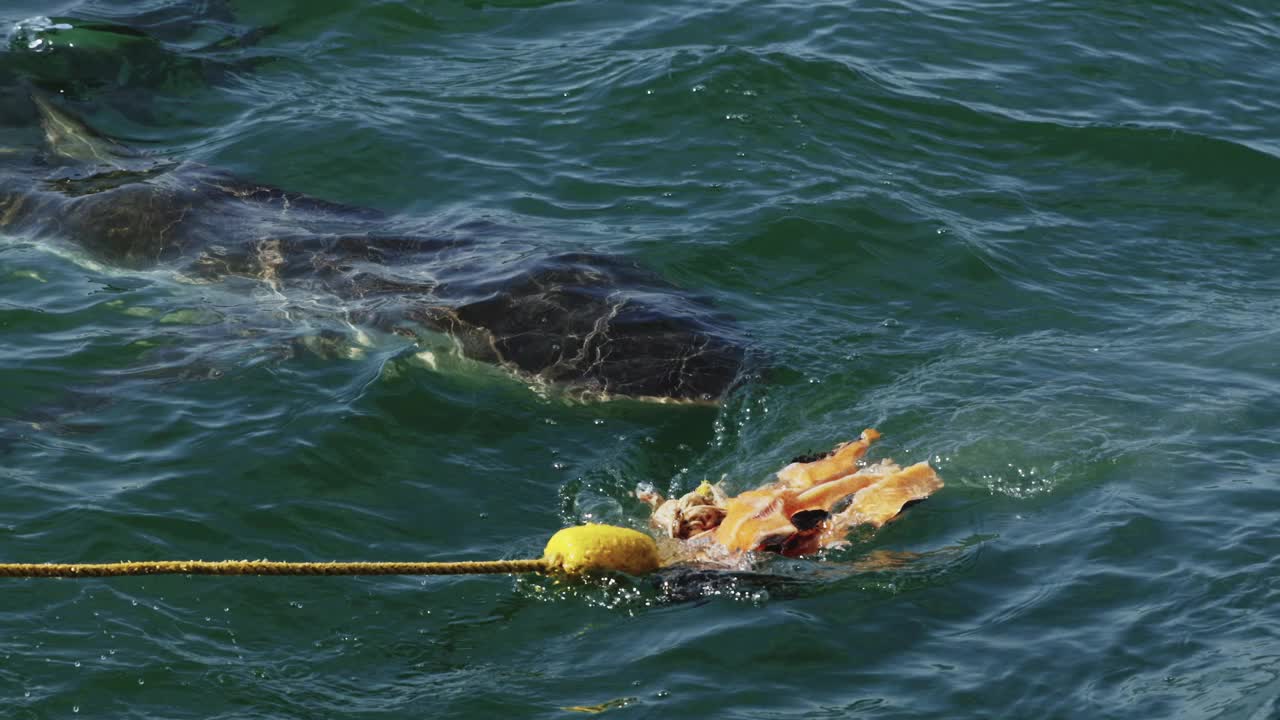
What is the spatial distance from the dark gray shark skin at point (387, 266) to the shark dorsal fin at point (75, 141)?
0.05ft

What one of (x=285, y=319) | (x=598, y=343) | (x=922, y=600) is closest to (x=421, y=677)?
(x=922, y=600)

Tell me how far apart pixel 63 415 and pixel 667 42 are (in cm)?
692

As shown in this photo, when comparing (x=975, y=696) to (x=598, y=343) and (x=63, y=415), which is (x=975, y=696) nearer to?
(x=598, y=343)

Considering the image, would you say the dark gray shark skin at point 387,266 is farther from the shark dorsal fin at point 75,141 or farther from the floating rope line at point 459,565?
the floating rope line at point 459,565

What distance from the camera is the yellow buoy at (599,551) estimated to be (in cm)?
595

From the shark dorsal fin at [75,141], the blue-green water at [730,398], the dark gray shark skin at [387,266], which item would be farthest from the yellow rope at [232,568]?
the shark dorsal fin at [75,141]

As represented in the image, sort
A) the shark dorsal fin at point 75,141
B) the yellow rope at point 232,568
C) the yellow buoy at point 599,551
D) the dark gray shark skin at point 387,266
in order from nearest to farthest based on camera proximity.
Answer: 1. the yellow rope at point 232,568
2. the yellow buoy at point 599,551
3. the dark gray shark skin at point 387,266
4. the shark dorsal fin at point 75,141

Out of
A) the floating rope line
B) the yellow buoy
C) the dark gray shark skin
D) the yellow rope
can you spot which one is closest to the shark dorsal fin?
the dark gray shark skin

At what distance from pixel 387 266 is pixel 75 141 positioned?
3373mm

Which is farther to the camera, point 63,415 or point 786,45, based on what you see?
point 786,45

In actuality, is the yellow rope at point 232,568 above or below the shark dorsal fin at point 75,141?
below

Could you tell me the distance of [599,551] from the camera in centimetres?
598

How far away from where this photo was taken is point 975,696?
5.70 meters

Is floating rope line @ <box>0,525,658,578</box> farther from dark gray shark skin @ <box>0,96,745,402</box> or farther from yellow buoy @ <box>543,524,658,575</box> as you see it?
dark gray shark skin @ <box>0,96,745,402</box>
